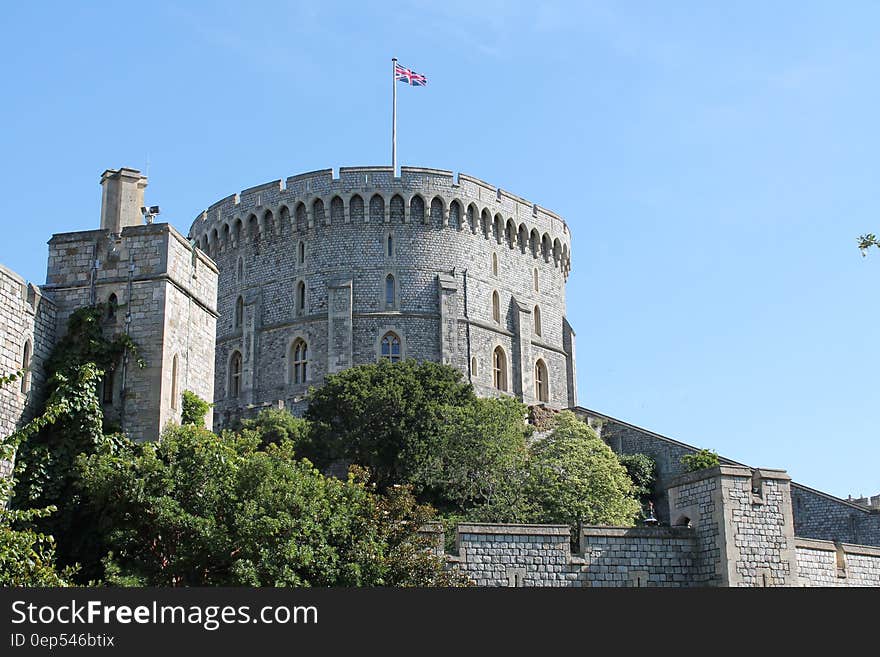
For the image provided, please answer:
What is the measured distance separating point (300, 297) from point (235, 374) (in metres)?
5.14

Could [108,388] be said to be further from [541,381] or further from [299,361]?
[541,381]

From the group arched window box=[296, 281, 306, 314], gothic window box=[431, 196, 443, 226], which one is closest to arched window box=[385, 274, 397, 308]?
gothic window box=[431, 196, 443, 226]

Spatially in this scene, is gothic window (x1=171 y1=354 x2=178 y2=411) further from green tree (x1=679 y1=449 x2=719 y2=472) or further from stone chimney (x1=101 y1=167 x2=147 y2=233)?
green tree (x1=679 y1=449 x2=719 y2=472)

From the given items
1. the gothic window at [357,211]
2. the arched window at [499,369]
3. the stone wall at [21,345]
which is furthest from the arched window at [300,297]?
the stone wall at [21,345]

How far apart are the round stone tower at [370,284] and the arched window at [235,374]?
69 millimetres

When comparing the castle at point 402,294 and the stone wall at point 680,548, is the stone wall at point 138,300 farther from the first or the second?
the castle at point 402,294

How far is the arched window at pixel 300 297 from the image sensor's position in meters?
59.5

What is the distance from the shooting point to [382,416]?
43.1 meters

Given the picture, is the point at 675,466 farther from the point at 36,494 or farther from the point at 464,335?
the point at 36,494

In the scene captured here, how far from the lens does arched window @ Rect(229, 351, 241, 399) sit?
60.5 m

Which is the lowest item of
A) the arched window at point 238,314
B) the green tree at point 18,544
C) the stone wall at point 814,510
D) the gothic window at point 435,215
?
the green tree at point 18,544

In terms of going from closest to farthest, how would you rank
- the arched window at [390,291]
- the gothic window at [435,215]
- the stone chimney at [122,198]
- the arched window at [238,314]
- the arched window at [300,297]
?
1. the stone chimney at [122,198]
2. the arched window at [390,291]
3. the arched window at [300,297]
4. the gothic window at [435,215]
5. the arched window at [238,314]

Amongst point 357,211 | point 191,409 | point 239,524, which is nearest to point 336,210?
point 357,211

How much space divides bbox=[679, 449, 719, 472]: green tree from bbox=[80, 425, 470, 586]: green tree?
2622 centimetres
